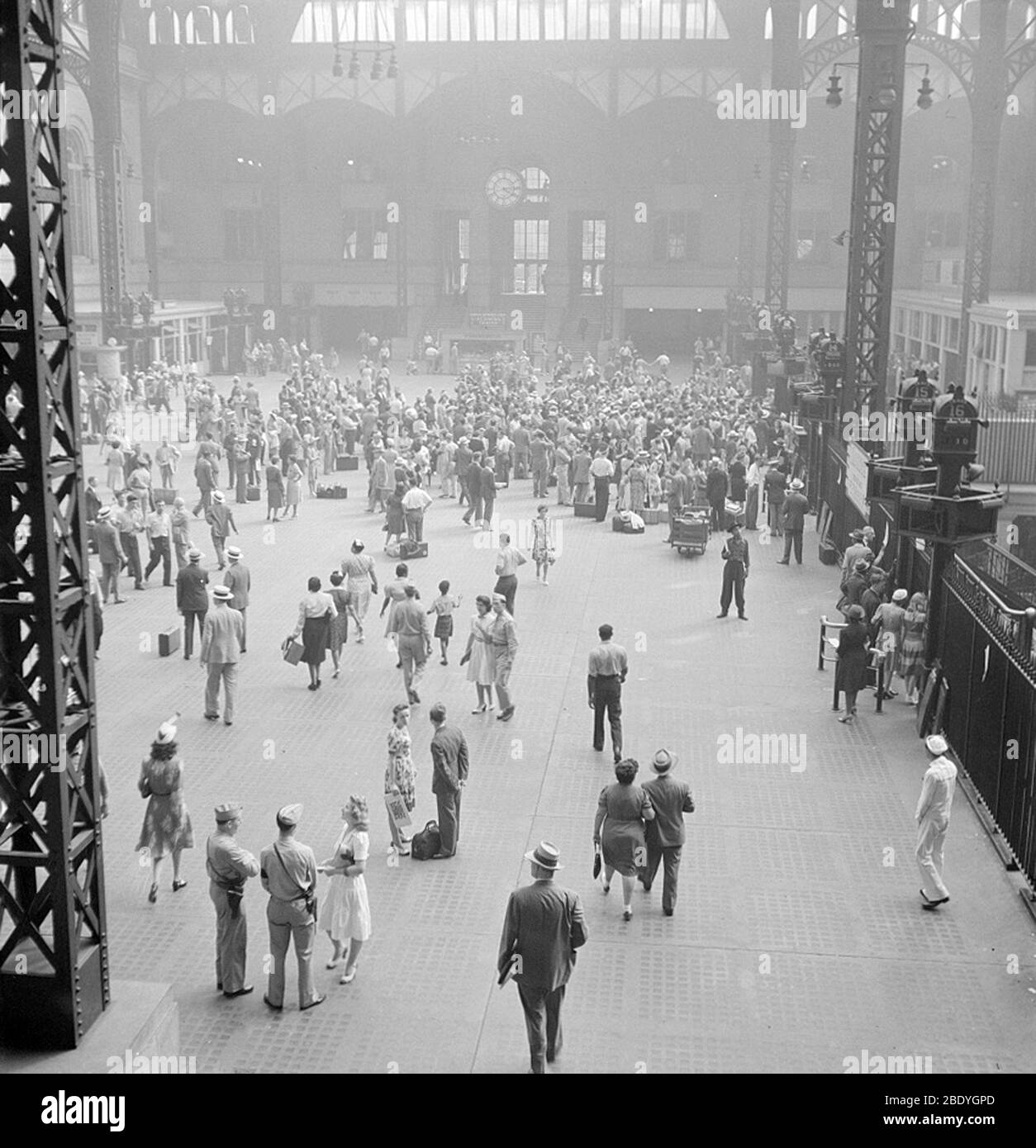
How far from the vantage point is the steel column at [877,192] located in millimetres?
22703

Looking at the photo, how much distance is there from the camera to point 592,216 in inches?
2299

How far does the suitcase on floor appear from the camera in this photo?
16797 millimetres

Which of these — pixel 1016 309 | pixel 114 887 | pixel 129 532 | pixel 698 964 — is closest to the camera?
pixel 698 964

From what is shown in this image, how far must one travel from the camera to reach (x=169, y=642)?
664 inches

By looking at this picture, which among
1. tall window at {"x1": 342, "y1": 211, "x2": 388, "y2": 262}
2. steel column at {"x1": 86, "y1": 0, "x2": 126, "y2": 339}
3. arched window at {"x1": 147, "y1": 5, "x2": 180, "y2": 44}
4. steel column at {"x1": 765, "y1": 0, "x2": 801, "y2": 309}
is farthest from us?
tall window at {"x1": 342, "y1": 211, "x2": 388, "y2": 262}

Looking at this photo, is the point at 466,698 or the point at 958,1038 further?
the point at 466,698

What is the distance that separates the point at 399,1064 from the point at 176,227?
2200 inches

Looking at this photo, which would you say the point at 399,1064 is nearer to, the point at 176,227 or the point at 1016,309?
the point at 1016,309

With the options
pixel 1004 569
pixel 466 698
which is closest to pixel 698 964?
pixel 466 698

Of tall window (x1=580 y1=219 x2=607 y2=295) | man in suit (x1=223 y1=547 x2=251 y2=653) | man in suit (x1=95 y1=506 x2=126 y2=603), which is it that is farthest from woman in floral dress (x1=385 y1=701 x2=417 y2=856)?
tall window (x1=580 y1=219 x2=607 y2=295)

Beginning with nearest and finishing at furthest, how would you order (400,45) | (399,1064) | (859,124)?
(399,1064) → (859,124) → (400,45)

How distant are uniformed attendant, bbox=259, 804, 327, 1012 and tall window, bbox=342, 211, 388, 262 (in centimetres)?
5302

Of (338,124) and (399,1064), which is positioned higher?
(338,124)

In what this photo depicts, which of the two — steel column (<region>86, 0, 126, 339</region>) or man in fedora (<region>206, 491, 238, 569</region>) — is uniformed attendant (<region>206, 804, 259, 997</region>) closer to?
man in fedora (<region>206, 491, 238, 569</region>)
